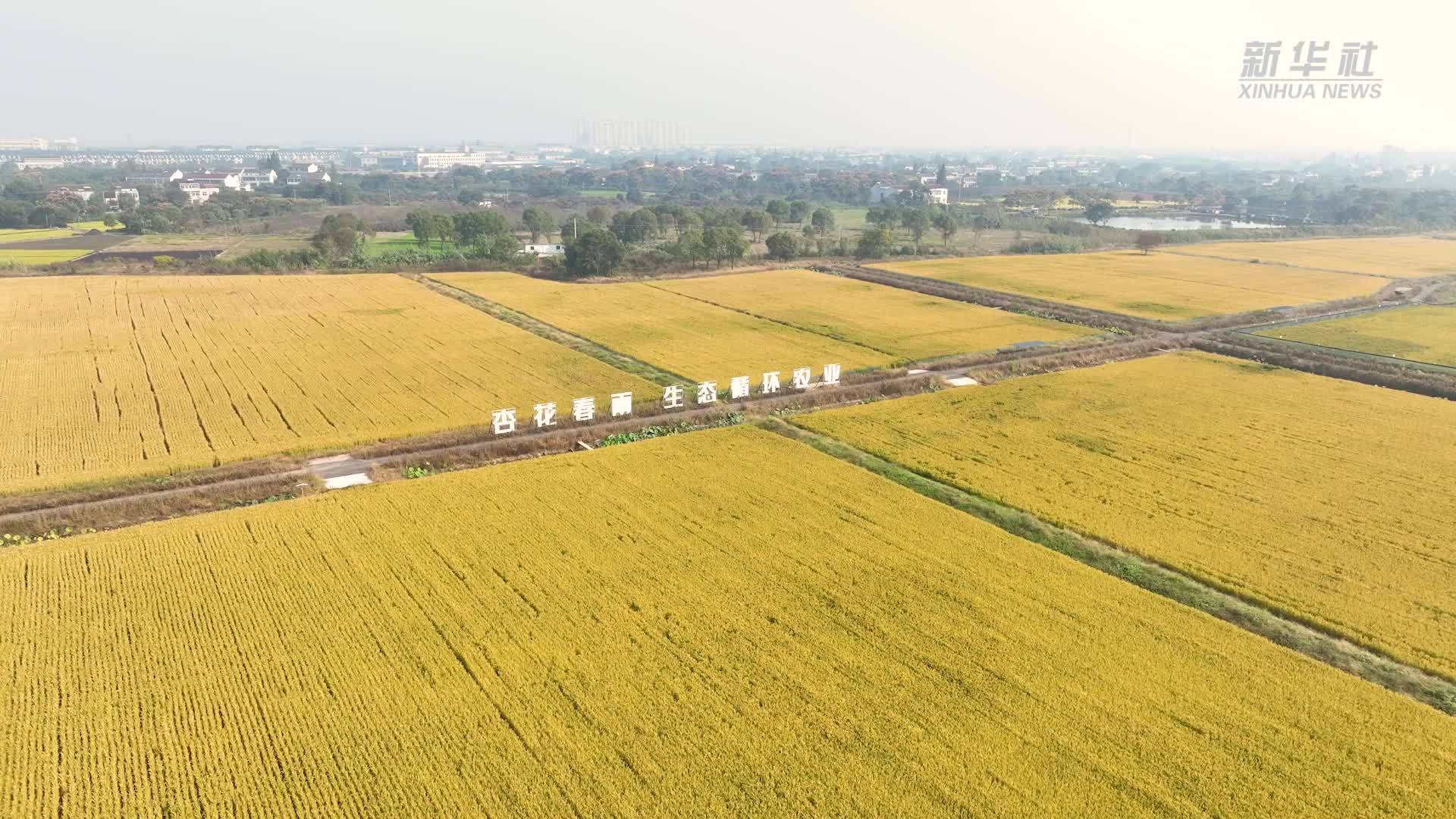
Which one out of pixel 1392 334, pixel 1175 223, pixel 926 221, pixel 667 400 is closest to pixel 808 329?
pixel 667 400

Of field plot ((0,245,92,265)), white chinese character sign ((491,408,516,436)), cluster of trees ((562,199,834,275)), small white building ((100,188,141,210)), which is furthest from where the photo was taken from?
small white building ((100,188,141,210))

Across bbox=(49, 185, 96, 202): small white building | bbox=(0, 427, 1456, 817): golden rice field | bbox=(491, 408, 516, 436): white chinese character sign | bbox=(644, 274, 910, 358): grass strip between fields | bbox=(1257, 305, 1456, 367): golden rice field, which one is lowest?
bbox=(0, 427, 1456, 817): golden rice field

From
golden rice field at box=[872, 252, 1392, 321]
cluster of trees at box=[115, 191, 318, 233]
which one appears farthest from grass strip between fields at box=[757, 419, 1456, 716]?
cluster of trees at box=[115, 191, 318, 233]

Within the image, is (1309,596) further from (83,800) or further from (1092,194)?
(1092,194)

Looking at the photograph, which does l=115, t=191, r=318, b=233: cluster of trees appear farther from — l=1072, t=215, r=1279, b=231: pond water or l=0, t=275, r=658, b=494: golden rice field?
l=1072, t=215, r=1279, b=231: pond water

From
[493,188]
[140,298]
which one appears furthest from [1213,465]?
[493,188]

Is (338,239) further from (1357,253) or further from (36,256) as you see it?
(1357,253)
